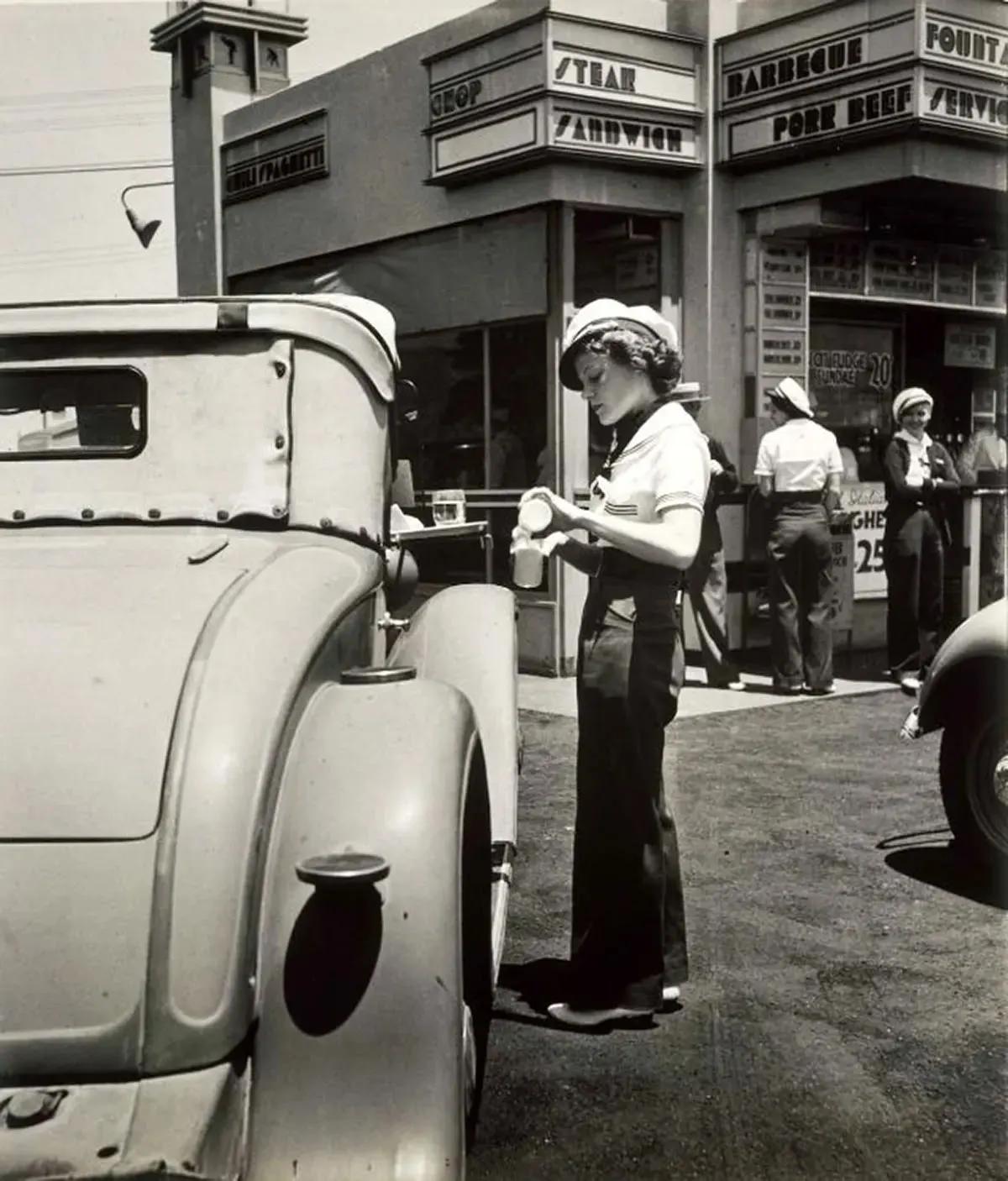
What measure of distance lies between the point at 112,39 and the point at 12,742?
262cm

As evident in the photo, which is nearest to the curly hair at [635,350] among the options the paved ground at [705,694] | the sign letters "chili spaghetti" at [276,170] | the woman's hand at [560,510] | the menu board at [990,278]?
the woman's hand at [560,510]

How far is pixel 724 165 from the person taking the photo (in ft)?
29.0

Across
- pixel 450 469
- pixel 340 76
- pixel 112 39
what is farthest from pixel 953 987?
pixel 340 76

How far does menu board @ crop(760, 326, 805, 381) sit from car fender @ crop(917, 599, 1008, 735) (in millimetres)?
4812

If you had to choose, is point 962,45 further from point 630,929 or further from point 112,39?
point 630,929

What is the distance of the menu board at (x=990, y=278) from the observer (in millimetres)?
10352

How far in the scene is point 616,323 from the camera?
129 inches

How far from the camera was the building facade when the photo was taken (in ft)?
26.6

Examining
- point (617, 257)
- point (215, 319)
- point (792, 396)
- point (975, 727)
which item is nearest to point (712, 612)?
point (792, 396)

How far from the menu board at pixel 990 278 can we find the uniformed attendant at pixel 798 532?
3.38 m

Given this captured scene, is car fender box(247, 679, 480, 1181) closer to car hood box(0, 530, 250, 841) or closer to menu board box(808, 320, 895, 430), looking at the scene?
car hood box(0, 530, 250, 841)

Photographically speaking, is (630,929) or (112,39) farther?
(112,39)

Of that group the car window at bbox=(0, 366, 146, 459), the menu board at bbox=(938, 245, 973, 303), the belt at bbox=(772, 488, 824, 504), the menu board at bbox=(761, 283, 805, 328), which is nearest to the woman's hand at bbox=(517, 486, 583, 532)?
the car window at bbox=(0, 366, 146, 459)

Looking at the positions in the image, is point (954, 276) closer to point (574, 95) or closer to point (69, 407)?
point (574, 95)
